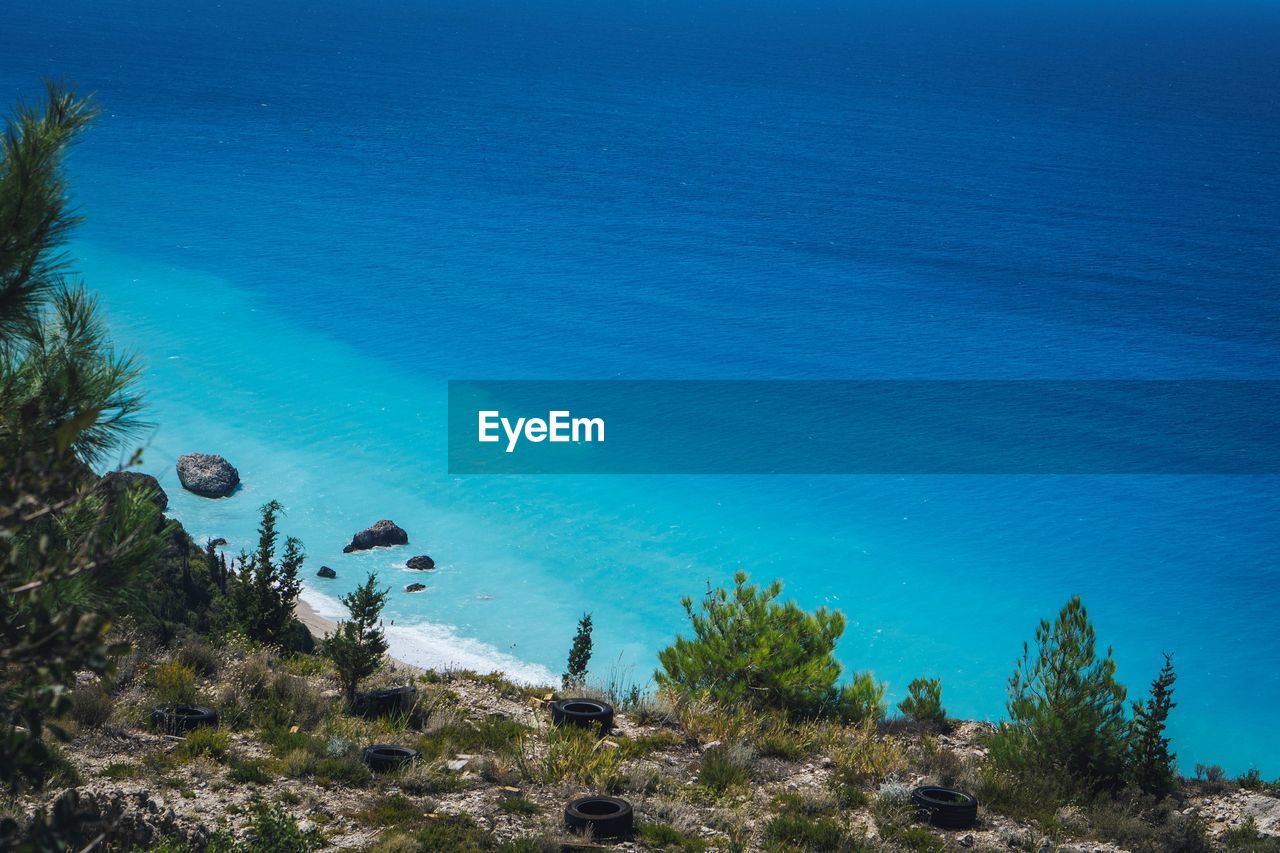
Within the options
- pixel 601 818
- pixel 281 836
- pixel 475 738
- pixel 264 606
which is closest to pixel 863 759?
pixel 601 818

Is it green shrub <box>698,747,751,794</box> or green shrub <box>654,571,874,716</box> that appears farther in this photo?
green shrub <box>654,571,874,716</box>

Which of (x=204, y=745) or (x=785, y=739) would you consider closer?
(x=204, y=745)

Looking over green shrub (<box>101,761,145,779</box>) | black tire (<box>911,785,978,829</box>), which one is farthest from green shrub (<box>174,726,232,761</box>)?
black tire (<box>911,785,978,829</box>)

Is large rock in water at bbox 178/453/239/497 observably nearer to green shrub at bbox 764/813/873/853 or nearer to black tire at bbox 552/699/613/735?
black tire at bbox 552/699/613/735

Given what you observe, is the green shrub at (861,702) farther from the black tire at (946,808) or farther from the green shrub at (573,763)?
the green shrub at (573,763)

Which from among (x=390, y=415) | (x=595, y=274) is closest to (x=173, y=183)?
(x=595, y=274)

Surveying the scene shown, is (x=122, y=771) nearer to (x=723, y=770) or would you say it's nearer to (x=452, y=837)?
(x=452, y=837)

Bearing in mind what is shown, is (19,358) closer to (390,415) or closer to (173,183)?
(390,415)
